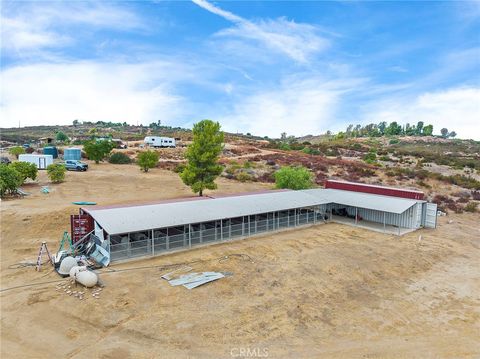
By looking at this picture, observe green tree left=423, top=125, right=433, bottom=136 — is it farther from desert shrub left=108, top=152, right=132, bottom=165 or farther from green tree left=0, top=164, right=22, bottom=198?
green tree left=0, top=164, right=22, bottom=198

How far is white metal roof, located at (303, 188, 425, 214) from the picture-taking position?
94.1 ft

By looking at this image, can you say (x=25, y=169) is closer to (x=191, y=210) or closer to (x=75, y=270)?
(x=191, y=210)

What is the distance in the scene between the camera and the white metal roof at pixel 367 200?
28692mm

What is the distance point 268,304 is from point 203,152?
20219 mm

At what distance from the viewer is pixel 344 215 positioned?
34.2 metres

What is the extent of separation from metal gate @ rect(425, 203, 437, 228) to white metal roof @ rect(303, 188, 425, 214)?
1.61m

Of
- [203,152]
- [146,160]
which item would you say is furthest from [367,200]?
[146,160]

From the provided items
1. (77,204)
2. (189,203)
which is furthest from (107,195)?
(189,203)

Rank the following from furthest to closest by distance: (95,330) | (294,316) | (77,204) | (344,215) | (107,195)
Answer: (107,195) → (344,215) → (77,204) → (294,316) → (95,330)

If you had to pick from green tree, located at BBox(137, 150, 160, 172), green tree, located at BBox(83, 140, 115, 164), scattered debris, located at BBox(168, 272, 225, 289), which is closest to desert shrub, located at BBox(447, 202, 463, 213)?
scattered debris, located at BBox(168, 272, 225, 289)

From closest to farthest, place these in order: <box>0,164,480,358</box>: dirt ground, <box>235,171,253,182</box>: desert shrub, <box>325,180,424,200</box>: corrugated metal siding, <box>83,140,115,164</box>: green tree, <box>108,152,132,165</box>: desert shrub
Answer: <box>0,164,480,358</box>: dirt ground, <box>325,180,424,200</box>: corrugated metal siding, <box>235,171,253,182</box>: desert shrub, <box>83,140,115,164</box>: green tree, <box>108,152,132,165</box>: desert shrub

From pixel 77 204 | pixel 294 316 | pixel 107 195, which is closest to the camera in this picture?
pixel 294 316

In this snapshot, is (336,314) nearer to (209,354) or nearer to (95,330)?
(209,354)

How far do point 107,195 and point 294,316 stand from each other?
29.8 m
